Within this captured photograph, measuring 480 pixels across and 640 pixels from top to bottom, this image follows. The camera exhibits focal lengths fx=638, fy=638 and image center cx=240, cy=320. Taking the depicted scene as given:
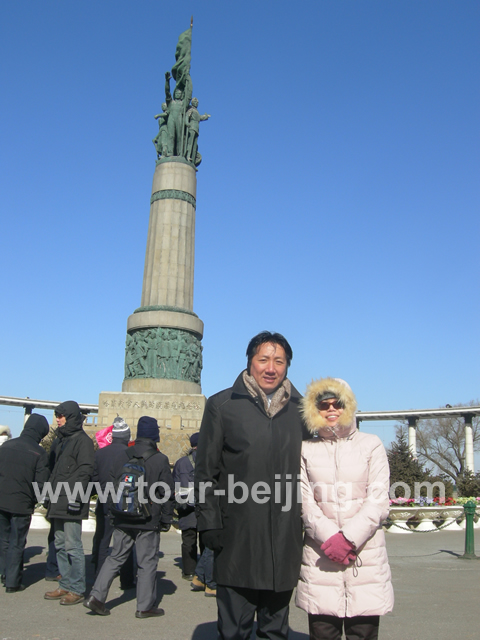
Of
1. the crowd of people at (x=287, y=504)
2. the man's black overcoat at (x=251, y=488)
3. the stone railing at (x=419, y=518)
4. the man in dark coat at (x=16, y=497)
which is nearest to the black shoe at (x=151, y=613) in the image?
the man in dark coat at (x=16, y=497)

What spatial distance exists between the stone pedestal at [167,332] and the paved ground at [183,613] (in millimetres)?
7966

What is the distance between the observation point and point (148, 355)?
680 inches

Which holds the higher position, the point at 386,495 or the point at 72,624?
the point at 386,495

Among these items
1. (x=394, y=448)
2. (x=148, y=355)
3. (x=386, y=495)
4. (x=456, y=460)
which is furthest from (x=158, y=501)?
(x=456, y=460)

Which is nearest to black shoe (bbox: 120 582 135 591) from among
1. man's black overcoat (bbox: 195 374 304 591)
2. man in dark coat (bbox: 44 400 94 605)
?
man in dark coat (bbox: 44 400 94 605)

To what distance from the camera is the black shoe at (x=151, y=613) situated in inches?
215

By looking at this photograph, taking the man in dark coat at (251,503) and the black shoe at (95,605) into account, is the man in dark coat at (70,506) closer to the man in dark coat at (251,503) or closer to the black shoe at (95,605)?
the black shoe at (95,605)

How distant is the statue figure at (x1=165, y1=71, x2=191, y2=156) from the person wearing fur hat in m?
16.3

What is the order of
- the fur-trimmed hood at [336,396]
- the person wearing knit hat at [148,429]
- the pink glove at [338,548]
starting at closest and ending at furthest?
the pink glove at [338,548] → the fur-trimmed hood at [336,396] → the person wearing knit hat at [148,429]

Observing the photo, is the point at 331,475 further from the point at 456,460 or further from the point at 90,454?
the point at 456,460

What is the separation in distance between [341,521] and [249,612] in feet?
2.40

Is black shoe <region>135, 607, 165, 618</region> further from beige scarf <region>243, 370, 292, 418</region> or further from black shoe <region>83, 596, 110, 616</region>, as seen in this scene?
beige scarf <region>243, 370, 292, 418</region>

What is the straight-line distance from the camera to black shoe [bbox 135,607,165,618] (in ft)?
17.9

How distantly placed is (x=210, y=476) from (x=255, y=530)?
1.34ft
